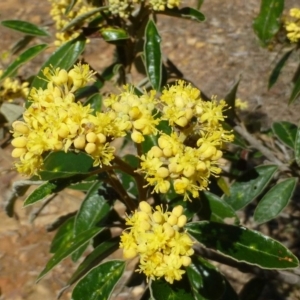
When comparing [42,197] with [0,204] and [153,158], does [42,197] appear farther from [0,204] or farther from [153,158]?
[0,204]

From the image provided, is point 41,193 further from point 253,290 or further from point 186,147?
Result: point 253,290

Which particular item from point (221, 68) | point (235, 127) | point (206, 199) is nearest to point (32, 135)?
point (206, 199)

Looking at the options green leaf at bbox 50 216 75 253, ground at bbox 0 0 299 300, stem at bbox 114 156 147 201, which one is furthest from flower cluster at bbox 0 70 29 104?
stem at bbox 114 156 147 201

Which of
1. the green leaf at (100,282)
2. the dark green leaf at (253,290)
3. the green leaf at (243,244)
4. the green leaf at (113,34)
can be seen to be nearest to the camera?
the green leaf at (243,244)

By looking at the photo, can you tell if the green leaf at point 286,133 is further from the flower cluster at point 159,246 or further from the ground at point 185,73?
the flower cluster at point 159,246

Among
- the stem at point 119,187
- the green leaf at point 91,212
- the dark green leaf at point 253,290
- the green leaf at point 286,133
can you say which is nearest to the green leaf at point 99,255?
the green leaf at point 91,212

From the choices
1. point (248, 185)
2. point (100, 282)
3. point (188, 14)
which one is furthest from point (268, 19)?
point (100, 282)

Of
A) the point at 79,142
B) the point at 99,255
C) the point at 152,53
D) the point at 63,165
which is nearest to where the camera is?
the point at 79,142
